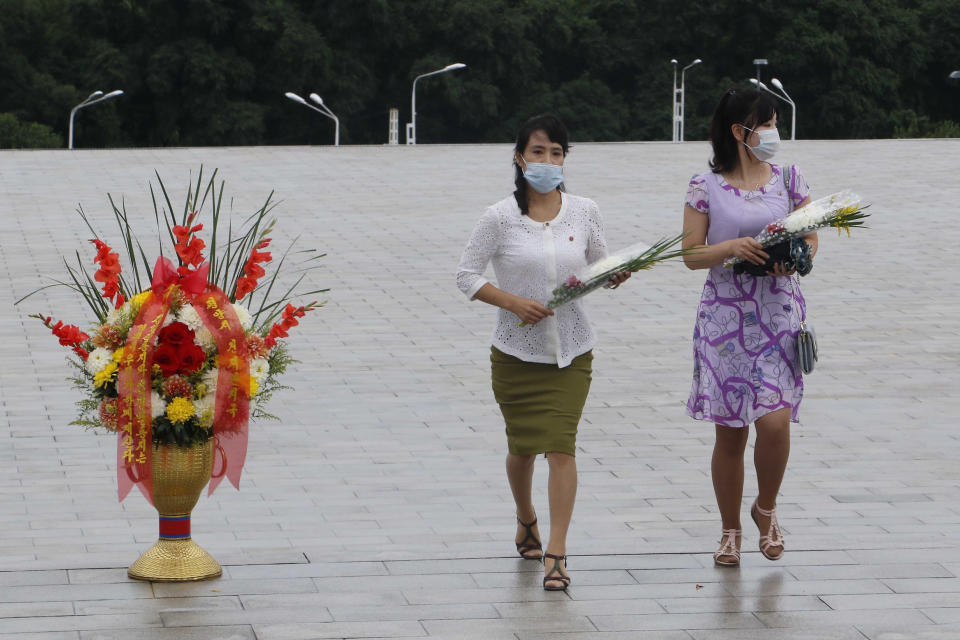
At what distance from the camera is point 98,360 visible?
548cm

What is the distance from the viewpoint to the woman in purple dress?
5.67 meters

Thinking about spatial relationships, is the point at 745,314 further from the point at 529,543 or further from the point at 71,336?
the point at 71,336

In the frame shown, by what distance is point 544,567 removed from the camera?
5.57 metres

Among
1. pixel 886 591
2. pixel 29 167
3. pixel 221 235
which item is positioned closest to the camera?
pixel 886 591

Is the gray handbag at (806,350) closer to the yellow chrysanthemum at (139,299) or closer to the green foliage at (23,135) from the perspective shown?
the yellow chrysanthemum at (139,299)

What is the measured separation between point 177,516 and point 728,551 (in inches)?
72.5

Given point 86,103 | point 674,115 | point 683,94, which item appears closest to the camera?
point 86,103

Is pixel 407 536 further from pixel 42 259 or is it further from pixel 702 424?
pixel 42 259

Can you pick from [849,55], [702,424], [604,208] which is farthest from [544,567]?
[849,55]

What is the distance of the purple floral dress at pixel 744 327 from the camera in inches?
223

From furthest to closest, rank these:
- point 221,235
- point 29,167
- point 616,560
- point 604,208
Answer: point 29,167 < point 604,208 < point 221,235 < point 616,560

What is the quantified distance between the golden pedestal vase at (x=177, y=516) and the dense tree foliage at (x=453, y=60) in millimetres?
54404

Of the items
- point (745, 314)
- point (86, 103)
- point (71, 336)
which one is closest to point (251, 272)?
point (71, 336)

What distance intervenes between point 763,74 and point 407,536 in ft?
211
